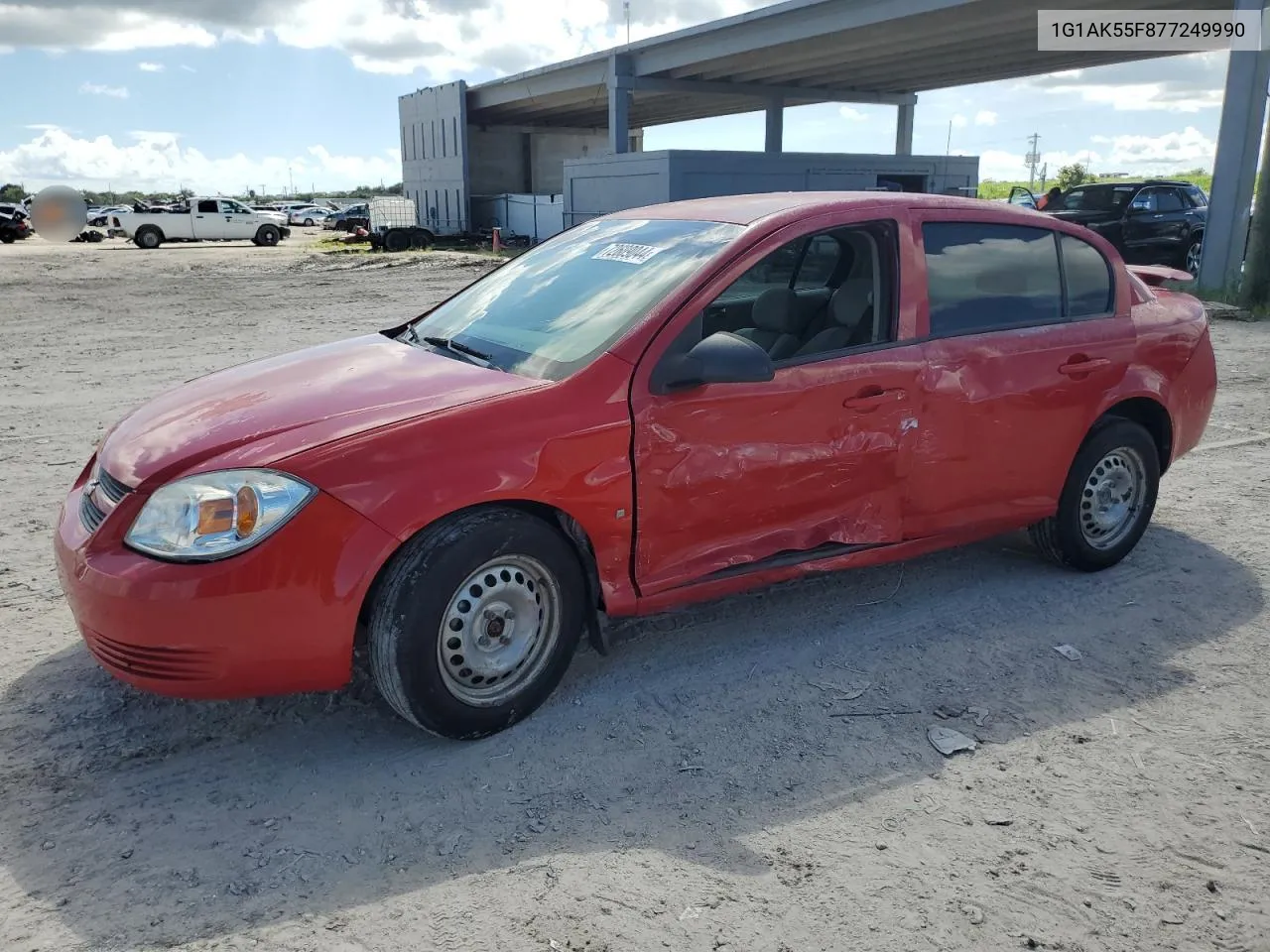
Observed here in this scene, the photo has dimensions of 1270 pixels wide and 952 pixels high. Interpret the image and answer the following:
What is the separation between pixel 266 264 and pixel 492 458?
1075 inches

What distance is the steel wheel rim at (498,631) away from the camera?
10.4 ft

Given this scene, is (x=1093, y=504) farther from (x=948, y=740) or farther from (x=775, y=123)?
(x=775, y=123)

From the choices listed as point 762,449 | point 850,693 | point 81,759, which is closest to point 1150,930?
point 850,693

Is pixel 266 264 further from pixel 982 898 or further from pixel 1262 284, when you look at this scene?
pixel 982 898

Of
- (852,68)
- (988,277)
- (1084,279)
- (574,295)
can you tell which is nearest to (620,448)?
(574,295)

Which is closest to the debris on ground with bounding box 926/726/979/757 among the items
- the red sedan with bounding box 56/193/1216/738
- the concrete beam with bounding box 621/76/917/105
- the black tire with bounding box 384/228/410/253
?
the red sedan with bounding box 56/193/1216/738

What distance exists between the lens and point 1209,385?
200 inches

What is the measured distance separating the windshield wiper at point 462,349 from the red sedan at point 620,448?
0.06 feet

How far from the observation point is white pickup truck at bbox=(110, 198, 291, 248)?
37938 mm

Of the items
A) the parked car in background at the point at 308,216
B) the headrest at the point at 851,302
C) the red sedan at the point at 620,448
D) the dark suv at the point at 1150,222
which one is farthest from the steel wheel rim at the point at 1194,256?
the parked car in background at the point at 308,216

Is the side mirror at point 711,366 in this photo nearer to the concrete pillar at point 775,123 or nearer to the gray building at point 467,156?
the concrete pillar at point 775,123

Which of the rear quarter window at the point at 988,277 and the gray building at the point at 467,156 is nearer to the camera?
the rear quarter window at the point at 988,277

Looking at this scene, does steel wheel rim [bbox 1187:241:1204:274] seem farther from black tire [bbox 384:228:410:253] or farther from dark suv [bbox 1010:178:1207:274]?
black tire [bbox 384:228:410:253]

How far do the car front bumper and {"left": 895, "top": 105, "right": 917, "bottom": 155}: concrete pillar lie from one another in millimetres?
37538
